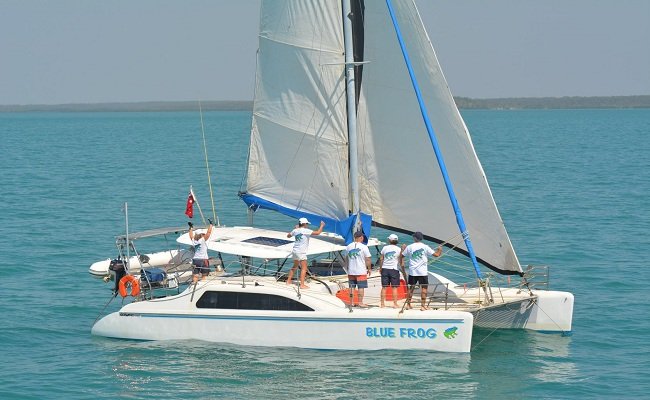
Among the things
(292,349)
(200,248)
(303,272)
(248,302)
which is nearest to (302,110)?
(200,248)

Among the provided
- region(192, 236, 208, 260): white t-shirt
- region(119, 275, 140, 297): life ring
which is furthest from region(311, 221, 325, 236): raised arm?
region(119, 275, 140, 297): life ring

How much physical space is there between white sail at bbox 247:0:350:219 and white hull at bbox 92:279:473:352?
10.4 feet

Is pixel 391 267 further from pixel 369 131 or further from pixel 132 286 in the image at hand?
pixel 132 286

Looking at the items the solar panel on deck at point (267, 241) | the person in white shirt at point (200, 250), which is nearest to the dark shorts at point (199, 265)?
the person in white shirt at point (200, 250)

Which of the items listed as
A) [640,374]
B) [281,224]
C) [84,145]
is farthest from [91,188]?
[84,145]

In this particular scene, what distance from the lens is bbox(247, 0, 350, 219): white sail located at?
83.9 feet

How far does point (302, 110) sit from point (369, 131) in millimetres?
1709

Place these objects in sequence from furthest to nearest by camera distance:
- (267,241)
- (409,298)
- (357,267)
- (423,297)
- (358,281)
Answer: (267,241) → (358,281) → (357,267) → (423,297) → (409,298)

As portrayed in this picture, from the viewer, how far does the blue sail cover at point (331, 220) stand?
1008 inches

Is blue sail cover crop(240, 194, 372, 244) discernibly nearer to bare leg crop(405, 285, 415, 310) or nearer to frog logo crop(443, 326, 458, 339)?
bare leg crop(405, 285, 415, 310)

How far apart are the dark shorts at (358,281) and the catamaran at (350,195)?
0.85 feet

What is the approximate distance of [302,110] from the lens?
86.0 ft

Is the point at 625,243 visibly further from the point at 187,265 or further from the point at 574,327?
the point at 187,265

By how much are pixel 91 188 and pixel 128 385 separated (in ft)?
129
